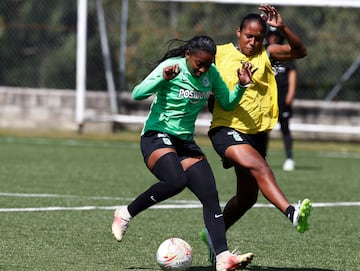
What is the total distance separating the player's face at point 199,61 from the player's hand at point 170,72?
21 centimetres

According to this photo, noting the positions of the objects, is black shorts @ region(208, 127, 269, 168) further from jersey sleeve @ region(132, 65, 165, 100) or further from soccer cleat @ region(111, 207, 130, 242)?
soccer cleat @ region(111, 207, 130, 242)

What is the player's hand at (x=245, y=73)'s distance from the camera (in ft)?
24.8

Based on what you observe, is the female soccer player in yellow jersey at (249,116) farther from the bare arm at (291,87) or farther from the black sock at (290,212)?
the bare arm at (291,87)

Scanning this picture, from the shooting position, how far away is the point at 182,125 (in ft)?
25.0

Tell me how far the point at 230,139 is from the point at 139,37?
1574cm

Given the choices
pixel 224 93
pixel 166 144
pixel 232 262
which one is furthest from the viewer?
pixel 224 93

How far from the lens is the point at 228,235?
30.5 feet

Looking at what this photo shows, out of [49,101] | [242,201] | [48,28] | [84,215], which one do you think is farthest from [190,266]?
[48,28]

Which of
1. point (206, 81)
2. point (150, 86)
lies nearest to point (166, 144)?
point (150, 86)

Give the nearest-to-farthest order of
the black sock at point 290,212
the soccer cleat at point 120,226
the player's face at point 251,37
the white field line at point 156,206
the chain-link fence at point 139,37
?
the black sock at point 290,212, the soccer cleat at point 120,226, the player's face at point 251,37, the white field line at point 156,206, the chain-link fence at point 139,37

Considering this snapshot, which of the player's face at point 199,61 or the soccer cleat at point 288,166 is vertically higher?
the player's face at point 199,61

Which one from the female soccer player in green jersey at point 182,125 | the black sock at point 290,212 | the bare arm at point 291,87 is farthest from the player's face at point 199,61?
the bare arm at point 291,87

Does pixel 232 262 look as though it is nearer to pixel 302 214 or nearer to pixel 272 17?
pixel 302 214

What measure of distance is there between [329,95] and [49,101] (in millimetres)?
6279
